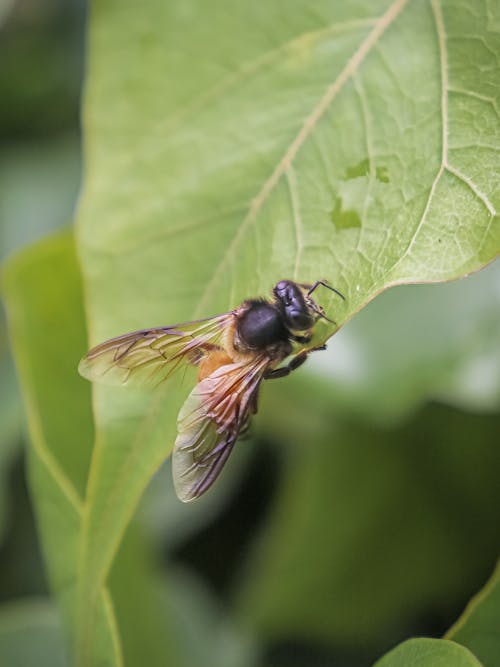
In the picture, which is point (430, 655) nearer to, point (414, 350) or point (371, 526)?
point (414, 350)

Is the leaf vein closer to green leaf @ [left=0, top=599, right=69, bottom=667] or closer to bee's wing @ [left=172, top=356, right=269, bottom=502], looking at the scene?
bee's wing @ [left=172, top=356, right=269, bottom=502]

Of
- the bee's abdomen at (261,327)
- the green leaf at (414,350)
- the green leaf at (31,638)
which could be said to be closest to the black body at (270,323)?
the bee's abdomen at (261,327)

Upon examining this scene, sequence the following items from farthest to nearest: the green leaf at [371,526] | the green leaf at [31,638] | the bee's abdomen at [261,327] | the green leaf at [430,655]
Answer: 1. the green leaf at [371,526]
2. the green leaf at [31,638]
3. the bee's abdomen at [261,327]
4. the green leaf at [430,655]

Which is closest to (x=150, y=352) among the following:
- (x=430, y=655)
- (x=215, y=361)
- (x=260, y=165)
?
(x=215, y=361)

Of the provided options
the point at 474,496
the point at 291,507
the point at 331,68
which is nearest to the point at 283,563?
the point at 291,507

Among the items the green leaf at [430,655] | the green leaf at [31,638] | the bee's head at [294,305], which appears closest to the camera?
the green leaf at [430,655]

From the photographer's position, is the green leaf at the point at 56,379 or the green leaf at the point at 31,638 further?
the green leaf at the point at 31,638

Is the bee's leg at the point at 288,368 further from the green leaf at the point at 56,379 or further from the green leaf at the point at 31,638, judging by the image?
the green leaf at the point at 31,638
